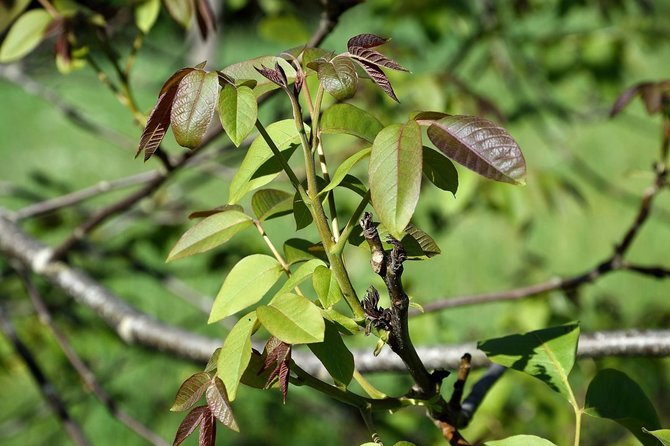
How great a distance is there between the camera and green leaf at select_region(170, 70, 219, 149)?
709mm

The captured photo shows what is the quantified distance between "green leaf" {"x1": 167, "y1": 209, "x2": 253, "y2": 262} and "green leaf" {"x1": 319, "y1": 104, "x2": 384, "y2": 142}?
4.9 inches

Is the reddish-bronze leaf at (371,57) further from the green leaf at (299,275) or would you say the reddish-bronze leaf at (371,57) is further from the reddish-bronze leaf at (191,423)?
the reddish-bronze leaf at (191,423)

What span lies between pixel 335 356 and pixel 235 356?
0.30ft

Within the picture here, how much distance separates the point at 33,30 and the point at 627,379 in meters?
1.12

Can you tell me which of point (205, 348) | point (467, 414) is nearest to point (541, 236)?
point (205, 348)

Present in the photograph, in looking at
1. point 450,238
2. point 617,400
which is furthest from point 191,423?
point 450,238

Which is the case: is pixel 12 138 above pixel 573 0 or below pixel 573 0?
below

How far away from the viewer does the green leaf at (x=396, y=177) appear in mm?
639

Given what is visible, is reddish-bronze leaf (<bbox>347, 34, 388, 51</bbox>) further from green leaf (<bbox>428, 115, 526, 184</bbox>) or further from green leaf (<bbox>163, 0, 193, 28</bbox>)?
green leaf (<bbox>163, 0, 193, 28</bbox>)

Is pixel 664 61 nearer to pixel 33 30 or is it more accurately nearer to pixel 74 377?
pixel 74 377

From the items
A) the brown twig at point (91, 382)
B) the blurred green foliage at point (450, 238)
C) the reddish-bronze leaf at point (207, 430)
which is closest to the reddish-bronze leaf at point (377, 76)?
the reddish-bronze leaf at point (207, 430)

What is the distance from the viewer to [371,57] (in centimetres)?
72

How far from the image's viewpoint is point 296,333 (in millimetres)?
657

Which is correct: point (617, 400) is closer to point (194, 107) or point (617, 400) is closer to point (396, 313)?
point (396, 313)
